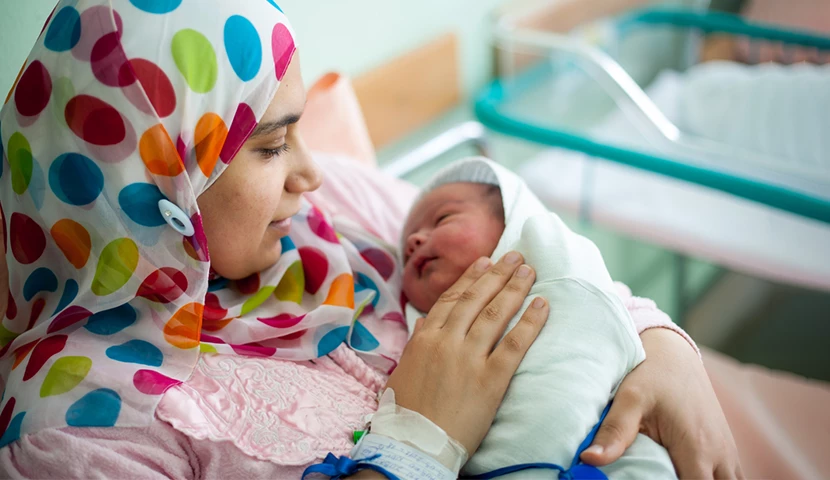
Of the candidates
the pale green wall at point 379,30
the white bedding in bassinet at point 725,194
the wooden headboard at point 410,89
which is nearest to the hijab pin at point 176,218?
the pale green wall at point 379,30

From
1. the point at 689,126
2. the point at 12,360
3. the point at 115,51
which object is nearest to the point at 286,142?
the point at 115,51

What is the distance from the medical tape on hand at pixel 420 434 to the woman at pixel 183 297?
16 mm

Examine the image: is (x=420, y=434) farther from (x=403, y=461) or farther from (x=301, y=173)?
(x=301, y=173)

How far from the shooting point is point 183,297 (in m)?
1.00

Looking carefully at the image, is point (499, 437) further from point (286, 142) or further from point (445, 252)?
point (286, 142)

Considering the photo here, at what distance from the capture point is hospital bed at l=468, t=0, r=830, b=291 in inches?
73.3

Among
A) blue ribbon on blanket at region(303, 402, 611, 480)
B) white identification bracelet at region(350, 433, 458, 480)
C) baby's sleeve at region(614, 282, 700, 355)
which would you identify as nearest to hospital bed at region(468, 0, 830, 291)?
baby's sleeve at region(614, 282, 700, 355)

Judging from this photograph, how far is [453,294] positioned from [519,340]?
0.51ft

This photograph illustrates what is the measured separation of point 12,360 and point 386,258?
2.10ft

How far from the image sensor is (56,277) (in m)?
1.03

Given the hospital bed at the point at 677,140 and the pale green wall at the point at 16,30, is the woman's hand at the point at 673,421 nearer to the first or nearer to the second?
the hospital bed at the point at 677,140

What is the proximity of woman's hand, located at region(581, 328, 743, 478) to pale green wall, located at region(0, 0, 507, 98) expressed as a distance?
1213 mm

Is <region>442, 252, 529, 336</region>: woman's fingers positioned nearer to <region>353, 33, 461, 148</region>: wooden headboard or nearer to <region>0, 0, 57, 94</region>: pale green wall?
<region>0, 0, 57, 94</region>: pale green wall

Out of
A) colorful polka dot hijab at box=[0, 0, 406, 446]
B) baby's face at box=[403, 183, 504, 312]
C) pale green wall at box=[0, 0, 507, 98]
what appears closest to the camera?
colorful polka dot hijab at box=[0, 0, 406, 446]
